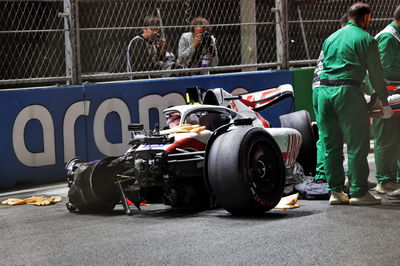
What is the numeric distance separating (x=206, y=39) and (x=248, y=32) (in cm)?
144

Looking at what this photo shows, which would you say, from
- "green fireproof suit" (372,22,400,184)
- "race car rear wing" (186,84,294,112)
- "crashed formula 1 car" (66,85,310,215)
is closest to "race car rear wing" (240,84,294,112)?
"race car rear wing" (186,84,294,112)

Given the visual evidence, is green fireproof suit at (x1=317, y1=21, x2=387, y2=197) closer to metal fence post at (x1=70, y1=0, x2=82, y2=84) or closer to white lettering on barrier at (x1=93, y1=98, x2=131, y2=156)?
white lettering on barrier at (x1=93, y1=98, x2=131, y2=156)

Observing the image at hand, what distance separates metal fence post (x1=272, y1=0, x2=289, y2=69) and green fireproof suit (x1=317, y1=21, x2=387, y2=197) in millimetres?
4615

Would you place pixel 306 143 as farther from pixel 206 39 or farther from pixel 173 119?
pixel 206 39

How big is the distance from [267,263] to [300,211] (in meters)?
2.25

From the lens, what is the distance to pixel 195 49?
12.0 meters

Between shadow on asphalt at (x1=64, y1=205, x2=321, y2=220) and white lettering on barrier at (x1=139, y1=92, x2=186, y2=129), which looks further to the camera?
white lettering on barrier at (x1=139, y1=92, x2=186, y2=129)

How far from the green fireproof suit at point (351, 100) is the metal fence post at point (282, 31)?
4.61 m

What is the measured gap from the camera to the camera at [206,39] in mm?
12004

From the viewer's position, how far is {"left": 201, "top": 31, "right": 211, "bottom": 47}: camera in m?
12.0

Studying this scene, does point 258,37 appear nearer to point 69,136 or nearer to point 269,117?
point 269,117

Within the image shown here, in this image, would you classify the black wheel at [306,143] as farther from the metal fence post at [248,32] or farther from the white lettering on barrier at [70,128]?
the metal fence post at [248,32]

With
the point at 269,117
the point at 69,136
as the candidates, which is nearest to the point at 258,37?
the point at 269,117

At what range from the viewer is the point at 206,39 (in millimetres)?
12078
